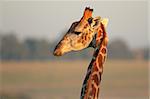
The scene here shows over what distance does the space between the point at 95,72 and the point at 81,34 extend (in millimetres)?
217

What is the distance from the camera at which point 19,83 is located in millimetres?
19062

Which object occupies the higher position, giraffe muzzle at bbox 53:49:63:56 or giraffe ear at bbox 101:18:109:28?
giraffe ear at bbox 101:18:109:28

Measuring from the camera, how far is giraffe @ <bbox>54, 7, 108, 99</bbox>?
262 cm

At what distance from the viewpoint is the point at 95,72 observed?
2.72 meters

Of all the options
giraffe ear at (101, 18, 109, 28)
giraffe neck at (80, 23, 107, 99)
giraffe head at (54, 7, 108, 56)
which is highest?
giraffe ear at (101, 18, 109, 28)

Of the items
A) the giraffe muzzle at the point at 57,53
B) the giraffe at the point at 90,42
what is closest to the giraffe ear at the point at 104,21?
the giraffe at the point at 90,42

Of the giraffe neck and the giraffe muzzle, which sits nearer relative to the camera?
the giraffe muzzle

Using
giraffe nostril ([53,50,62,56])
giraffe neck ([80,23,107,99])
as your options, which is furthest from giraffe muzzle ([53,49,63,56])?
giraffe neck ([80,23,107,99])

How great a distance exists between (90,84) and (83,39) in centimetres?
23

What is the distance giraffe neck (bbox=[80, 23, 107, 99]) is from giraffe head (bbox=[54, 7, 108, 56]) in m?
0.06

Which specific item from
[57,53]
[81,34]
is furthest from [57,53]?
[81,34]

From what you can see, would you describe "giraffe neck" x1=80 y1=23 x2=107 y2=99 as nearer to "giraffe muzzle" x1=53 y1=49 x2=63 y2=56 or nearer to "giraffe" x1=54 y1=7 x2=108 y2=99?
"giraffe" x1=54 y1=7 x2=108 y2=99

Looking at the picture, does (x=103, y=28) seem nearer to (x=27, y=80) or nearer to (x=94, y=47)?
(x=94, y=47)

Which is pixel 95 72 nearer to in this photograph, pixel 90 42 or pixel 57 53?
pixel 90 42
